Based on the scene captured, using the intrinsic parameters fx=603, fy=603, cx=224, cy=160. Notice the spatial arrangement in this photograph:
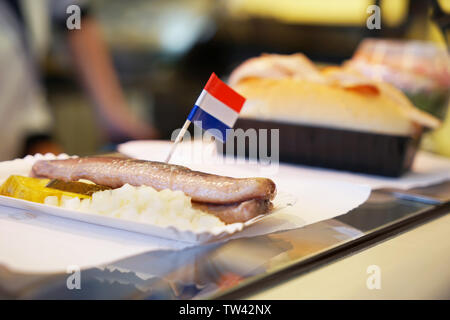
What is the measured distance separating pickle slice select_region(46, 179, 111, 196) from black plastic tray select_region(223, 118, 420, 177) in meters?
0.62

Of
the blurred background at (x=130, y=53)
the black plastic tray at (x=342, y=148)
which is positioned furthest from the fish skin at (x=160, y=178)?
the blurred background at (x=130, y=53)

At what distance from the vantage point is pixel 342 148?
1.53m

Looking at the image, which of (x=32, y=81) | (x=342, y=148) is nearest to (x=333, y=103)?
(x=342, y=148)

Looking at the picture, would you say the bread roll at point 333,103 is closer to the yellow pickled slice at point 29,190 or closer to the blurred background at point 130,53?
the yellow pickled slice at point 29,190

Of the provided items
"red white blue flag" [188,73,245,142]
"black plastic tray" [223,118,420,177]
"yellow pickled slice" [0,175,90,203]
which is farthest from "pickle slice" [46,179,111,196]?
"black plastic tray" [223,118,420,177]

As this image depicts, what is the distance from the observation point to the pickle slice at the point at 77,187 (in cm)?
96

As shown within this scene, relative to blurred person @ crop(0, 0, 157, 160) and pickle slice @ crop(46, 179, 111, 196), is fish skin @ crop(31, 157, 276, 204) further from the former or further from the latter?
blurred person @ crop(0, 0, 157, 160)

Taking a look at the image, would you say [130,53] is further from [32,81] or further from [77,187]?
[77,187]

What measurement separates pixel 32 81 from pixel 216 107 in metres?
1.99

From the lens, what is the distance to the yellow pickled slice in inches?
37.3

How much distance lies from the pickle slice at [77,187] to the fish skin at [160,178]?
0.01 m

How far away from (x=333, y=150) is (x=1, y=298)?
1.05m

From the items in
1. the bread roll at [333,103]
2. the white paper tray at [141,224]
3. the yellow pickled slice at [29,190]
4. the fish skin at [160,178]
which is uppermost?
the bread roll at [333,103]

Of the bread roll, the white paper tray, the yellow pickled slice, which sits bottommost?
the white paper tray
